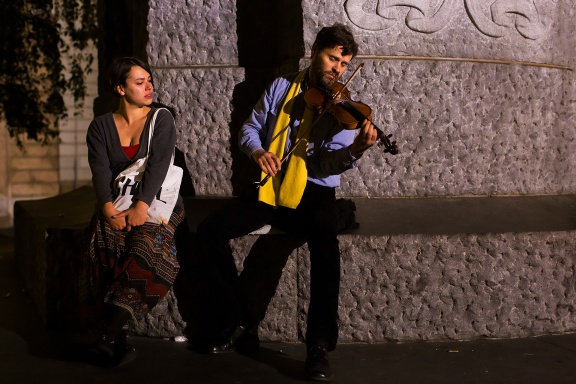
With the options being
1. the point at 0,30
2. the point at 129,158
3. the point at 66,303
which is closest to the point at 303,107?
the point at 129,158

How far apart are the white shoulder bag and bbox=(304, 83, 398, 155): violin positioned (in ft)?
2.49

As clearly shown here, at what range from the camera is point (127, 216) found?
138 inches

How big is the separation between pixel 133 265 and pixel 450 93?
6.22 feet

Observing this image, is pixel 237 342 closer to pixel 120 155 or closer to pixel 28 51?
pixel 120 155

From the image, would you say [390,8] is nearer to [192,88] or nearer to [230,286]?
[192,88]

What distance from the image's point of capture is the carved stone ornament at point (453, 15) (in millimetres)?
4129

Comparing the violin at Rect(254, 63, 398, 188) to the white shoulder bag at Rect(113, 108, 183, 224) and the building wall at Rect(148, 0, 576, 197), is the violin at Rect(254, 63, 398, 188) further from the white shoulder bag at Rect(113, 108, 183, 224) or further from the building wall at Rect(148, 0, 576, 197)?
the building wall at Rect(148, 0, 576, 197)

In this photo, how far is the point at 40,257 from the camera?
167 inches

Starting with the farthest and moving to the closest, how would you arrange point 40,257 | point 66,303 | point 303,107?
point 40,257
point 66,303
point 303,107

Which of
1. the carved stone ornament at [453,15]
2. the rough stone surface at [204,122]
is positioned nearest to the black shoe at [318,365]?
the rough stone surface at [204,122]

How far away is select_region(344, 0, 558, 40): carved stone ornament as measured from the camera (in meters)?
4.13

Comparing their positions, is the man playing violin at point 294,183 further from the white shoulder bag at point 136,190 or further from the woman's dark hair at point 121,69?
the woman's dark hair at point 121,69

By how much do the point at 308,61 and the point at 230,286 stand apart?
1293 mm

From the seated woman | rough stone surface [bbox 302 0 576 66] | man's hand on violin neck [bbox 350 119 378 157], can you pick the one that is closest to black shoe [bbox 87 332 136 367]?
the seated woman
